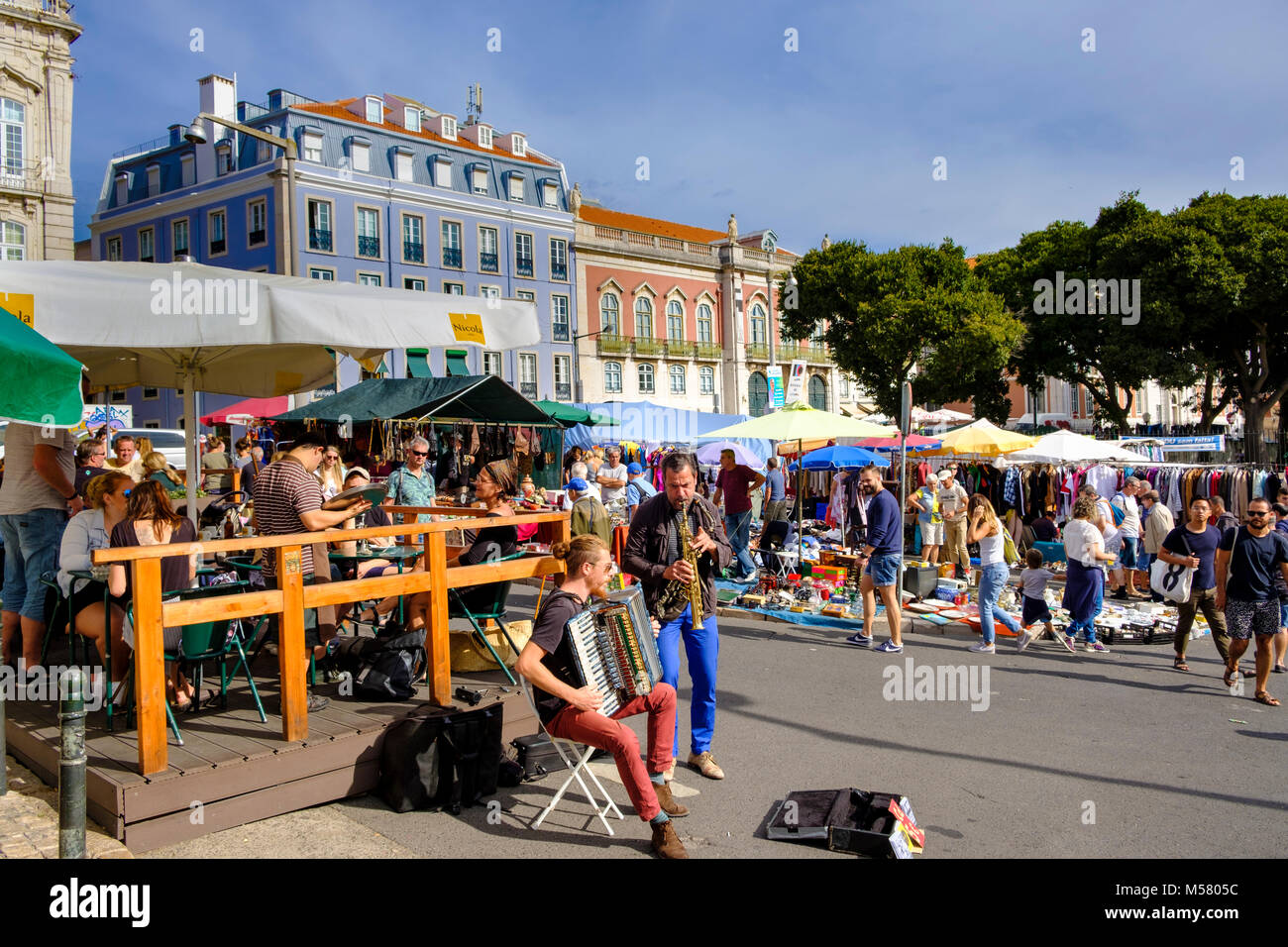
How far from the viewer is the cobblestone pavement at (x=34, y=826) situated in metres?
4.14

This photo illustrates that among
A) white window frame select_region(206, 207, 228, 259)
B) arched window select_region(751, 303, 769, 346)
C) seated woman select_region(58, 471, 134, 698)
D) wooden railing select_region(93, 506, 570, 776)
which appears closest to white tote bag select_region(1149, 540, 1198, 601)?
wooden railing select_region(93, 506, 570, 776)

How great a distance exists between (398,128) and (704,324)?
1905cm

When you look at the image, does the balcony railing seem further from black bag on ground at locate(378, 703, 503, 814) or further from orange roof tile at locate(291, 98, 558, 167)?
black bag on ground at locate(378, 703, 503, 814)

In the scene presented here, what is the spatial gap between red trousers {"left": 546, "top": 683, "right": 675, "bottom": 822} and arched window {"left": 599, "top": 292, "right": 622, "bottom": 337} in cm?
4298

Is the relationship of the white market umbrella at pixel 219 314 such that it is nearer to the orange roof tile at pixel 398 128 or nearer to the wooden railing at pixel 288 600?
the wooden railing at pixel 288 600

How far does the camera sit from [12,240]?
28438 mm

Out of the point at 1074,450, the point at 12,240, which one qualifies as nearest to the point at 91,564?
the point at 1074,450

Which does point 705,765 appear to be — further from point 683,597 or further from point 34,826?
point 34,826

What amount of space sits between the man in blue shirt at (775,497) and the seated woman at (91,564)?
1146 centimetres

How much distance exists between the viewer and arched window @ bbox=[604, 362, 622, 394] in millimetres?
47656

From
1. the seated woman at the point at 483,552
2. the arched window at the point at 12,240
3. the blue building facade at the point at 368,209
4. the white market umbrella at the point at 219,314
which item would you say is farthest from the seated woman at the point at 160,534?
the blue building facade at the point at 368,209

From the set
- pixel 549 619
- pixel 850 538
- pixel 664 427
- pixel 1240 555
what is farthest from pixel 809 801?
pixel 664 427
